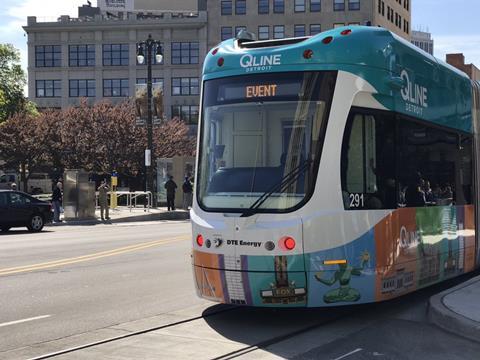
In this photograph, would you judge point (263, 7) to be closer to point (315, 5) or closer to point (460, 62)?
point (315, 5)

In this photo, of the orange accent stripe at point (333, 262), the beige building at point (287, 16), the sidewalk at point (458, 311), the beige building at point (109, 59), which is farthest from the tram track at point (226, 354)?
the beige building at point (109, 59)

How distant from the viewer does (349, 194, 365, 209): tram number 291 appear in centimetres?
731

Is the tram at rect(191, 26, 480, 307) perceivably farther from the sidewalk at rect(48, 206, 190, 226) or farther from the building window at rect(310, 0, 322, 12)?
the building window at rect(310, 0, 322, 12)

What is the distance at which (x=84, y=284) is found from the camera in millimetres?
10836

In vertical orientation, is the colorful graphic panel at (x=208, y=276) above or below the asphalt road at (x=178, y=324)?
above

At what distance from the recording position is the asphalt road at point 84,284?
789cm

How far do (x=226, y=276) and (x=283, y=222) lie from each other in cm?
95

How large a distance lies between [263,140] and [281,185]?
633 mm

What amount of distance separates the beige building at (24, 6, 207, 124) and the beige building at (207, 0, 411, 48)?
8.20ft

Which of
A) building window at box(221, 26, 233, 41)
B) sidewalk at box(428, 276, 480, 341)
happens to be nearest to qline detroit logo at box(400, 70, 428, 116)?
sidewalk at box(428, 276, 480, 341)

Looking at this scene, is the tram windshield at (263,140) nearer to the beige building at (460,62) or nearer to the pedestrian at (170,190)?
the pedestrian at (170,190)

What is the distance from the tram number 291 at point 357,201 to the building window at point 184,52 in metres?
79.6

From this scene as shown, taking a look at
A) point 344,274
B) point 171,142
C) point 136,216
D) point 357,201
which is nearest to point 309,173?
point 357,201

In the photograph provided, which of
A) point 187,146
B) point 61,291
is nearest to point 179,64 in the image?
point 187,146
